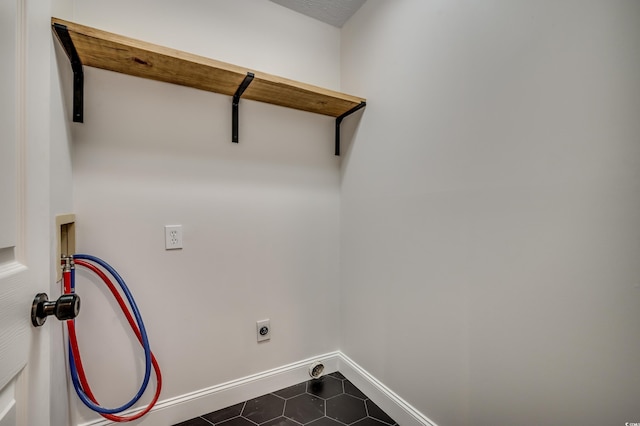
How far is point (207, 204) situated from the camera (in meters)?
1.50

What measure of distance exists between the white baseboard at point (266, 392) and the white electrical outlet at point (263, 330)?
0.21 meters

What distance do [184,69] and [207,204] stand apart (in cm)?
65

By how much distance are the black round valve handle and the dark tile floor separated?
120cm

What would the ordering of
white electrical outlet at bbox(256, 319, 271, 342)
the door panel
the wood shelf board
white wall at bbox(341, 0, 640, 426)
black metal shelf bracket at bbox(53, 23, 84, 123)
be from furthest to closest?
white electrical outlet at bbox(256, 319, 271, 342) → black metal shelf bracket at bbox(53, 23, 84, 123) → the wood shelf board → white wall at bbox(341, 0, 640, 426) → the door panel

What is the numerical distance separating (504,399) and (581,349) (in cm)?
34

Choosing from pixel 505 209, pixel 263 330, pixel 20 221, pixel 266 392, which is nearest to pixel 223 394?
pixel 266 392

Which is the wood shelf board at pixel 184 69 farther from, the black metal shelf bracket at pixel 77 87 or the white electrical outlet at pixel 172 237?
the white electrical outlet at pixel 172 237

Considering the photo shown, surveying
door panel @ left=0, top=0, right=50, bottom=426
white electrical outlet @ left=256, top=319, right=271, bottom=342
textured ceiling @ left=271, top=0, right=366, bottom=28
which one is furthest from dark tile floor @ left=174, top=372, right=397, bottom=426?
textured ceiling @ left=271, top=0, right=366, bottom=28

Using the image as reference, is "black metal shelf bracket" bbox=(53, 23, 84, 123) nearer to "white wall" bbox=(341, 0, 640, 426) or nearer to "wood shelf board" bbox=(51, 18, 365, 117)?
"wood shelf board" bbox=(51, 18, 365, 117)

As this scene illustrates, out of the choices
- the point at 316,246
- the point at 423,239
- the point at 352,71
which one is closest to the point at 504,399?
the point at 423,239

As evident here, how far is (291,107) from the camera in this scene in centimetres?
171

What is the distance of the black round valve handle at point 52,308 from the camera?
57 centimetres

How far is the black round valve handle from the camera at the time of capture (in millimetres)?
573

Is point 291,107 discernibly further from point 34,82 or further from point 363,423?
point 363,423
